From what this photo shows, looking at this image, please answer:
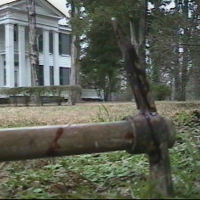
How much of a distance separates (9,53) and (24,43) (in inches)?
67.2

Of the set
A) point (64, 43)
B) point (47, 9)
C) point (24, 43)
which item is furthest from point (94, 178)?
point (64, 43)

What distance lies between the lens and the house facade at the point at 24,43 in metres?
25.2

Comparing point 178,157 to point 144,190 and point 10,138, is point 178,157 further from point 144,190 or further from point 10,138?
point 10,138

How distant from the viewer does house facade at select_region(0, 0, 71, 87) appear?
25219mm

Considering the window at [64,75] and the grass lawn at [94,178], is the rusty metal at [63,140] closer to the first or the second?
the grass lawn at [94,178]

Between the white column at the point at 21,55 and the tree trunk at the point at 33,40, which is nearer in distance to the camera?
the tree trunk at the point at 33,40

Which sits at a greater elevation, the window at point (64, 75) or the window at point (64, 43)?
the window at point (64, 43)

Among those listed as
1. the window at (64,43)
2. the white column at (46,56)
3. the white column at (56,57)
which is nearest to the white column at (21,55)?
the white column at (46,56)

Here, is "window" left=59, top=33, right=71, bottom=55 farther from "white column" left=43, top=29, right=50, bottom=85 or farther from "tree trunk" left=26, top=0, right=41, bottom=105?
"tree trunk" left=26, top=0, right=41, bottom=105

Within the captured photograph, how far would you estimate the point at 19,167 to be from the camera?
2.87m

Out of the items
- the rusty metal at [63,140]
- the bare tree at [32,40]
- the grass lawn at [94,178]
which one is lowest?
the grass lawn at [94,178]

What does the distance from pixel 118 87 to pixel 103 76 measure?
3.09 metres

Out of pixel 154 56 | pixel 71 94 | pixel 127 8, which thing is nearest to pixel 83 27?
pixel 71 94

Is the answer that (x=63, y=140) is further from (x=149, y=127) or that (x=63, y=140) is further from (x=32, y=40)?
(x=32, y=40)
